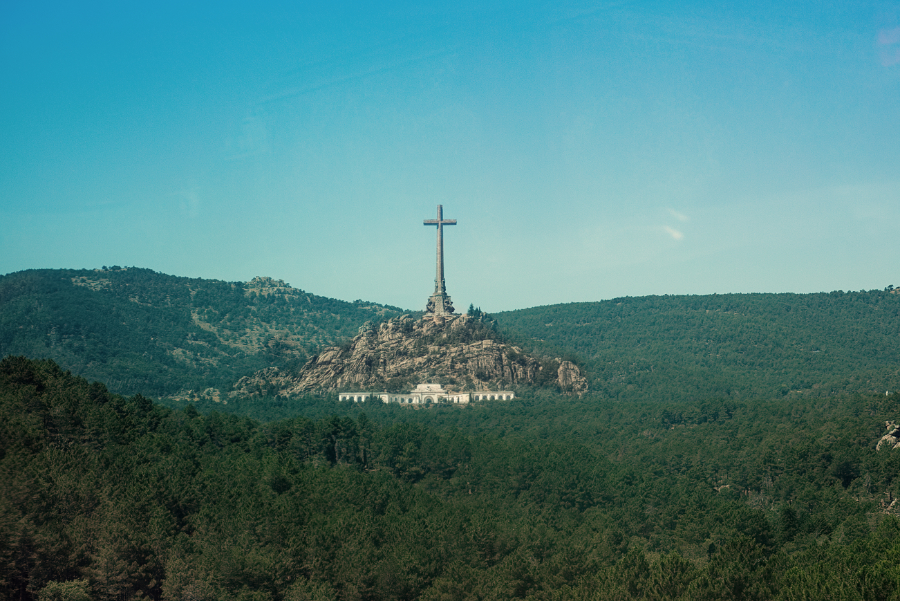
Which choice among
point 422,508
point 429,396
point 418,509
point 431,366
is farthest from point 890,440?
point 431,366

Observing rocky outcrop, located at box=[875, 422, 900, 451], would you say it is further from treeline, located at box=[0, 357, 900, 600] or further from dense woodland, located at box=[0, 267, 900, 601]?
treeline, located at box=[0, 357, 900, 600]

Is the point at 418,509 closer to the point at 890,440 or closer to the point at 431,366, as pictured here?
the point at 890,440

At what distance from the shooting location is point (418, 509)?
7950cm

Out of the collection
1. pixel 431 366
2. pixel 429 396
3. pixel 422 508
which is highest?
pixel 431 366

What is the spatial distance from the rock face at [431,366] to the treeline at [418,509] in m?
56.2

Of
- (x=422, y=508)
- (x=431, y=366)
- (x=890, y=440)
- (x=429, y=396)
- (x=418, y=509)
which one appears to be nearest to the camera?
(x=418, y=509)

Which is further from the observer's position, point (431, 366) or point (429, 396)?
point (431, 366)

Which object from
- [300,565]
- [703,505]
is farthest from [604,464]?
[300,565]

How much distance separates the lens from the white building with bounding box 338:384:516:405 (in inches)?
7165

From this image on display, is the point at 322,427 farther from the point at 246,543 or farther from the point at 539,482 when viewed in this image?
the point at 246,543

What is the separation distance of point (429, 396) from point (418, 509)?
103511 millimetres

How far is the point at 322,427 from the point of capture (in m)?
123

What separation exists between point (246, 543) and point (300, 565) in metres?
3.95

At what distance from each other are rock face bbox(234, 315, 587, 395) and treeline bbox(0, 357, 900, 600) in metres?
56.2
